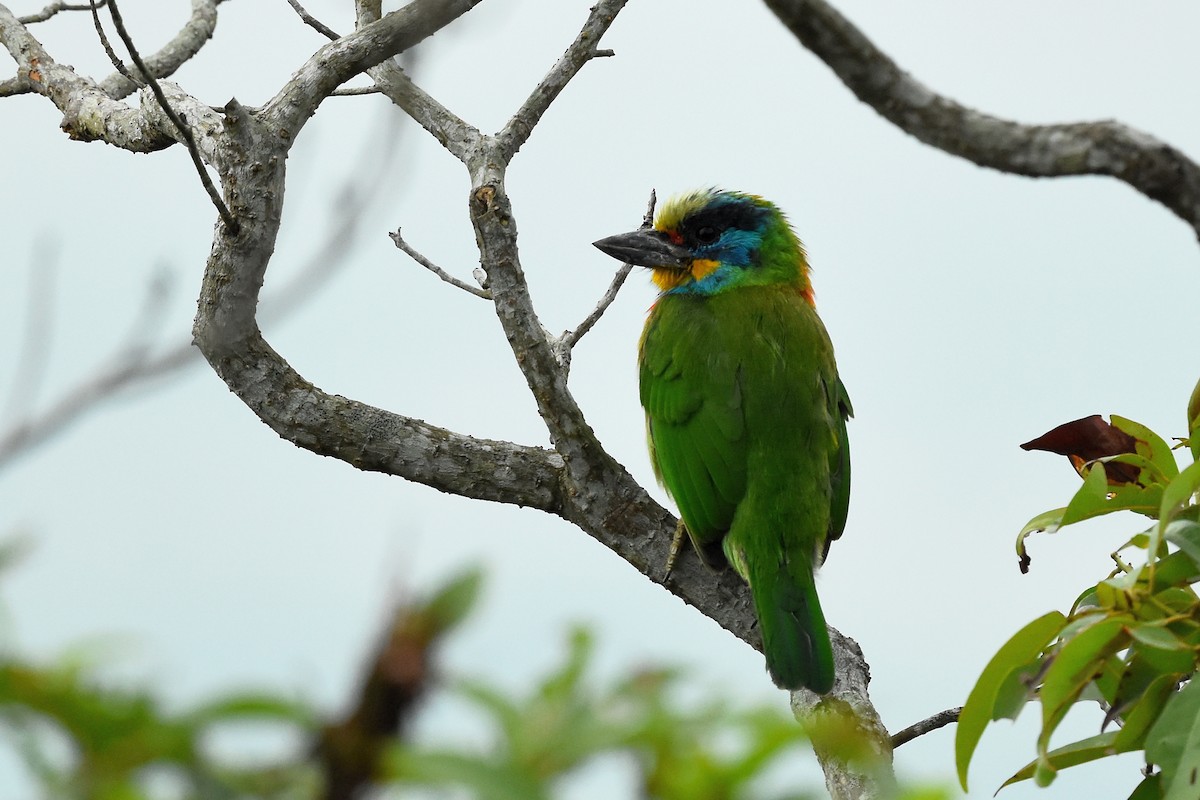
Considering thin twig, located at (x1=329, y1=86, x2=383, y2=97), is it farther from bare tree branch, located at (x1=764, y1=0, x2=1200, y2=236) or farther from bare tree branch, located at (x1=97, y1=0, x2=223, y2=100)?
bare tree branch, located at (x1=764, y1=0, x2=1200, y2=236)

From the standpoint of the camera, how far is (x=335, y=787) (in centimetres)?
74

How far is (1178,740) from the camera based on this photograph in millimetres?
2041

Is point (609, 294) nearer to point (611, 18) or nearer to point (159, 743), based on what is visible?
point (611, 18)

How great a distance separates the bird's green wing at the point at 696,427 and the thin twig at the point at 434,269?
1.73 feet

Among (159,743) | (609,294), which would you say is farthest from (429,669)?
(609,294)

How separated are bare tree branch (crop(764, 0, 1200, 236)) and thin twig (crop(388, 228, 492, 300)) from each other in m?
2.08

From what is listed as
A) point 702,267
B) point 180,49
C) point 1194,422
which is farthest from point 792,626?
point 180,49

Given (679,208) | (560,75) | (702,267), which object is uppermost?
(679,208)

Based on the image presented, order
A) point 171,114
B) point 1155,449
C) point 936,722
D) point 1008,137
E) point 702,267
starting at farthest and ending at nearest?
point 702,267
point 936,722
point 171,114
point 1155,449
point 1008,137

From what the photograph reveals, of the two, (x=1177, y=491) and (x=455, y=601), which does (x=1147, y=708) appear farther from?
(x=455, y=601)

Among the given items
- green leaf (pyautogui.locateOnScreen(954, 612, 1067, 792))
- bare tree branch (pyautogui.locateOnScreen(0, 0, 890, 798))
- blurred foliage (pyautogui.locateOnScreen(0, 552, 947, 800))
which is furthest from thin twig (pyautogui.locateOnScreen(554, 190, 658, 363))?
blurred foliage (pyautogui.locateOnScreen(0, 552, 947, 800))

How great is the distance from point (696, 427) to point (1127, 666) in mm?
1597

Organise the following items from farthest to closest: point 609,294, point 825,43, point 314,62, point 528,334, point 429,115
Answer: point 609,294 → point 429,115 → point 314,62 → point 528,334 → point 825,43

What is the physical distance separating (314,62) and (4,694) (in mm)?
2831
